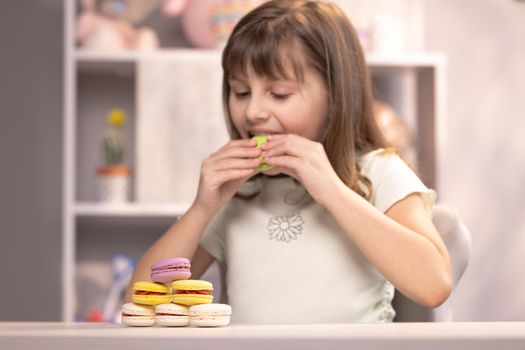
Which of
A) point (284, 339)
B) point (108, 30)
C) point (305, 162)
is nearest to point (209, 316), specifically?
point (284, 339)

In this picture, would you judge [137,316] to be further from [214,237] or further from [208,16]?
[208,16]

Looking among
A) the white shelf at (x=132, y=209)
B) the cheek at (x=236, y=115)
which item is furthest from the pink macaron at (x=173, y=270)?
the white shelf at (x=132, y=209)

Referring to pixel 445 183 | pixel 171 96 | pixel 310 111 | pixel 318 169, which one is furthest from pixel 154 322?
pixel 445 183

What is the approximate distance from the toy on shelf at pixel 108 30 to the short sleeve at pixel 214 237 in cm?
203

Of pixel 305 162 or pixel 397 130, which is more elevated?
pixel 397 130

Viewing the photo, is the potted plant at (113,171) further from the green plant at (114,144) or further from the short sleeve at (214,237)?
the short sleeve at (214,237)

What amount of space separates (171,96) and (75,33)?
470mm

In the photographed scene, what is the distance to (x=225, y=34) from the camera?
340 cm

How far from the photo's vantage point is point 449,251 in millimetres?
1411

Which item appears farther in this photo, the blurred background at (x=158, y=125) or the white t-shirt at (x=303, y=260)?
the blurred background at (x=158, y=125)

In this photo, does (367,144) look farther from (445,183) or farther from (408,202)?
(445,183)

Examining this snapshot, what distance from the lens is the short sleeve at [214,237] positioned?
61.4 inches

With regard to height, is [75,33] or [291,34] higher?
[75,33]

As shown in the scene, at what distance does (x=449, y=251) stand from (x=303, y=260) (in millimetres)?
226
